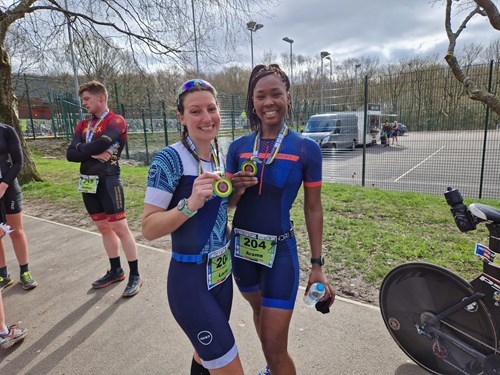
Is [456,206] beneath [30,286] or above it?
above

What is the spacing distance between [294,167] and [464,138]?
29.9ft

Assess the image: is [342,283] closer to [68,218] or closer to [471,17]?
[68,218]

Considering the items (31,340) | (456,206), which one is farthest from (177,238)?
(31,340)

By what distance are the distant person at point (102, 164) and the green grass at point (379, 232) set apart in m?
2.31

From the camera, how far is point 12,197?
3.65 meters

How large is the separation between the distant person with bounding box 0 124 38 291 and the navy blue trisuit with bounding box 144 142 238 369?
259 cm

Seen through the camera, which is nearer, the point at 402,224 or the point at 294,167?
the point at 294,167

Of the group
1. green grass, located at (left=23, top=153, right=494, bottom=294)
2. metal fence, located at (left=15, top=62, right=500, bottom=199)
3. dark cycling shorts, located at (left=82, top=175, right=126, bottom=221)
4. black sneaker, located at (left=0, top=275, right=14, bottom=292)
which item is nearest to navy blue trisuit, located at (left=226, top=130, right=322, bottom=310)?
green grass, located at (left=23, top=153, right=494, bottom=294)

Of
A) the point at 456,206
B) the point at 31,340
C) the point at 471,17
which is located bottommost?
the point at 31,340

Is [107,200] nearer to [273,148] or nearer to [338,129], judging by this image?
[273,148]

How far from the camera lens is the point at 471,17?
25.2 feet

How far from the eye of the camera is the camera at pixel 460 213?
6.84ft

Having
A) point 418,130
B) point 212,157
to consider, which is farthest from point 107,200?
point 418,130

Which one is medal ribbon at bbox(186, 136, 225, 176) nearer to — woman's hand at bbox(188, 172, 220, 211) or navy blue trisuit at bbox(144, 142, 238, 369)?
navy blue trisuit at bbox(144, 142, 238, 369)
